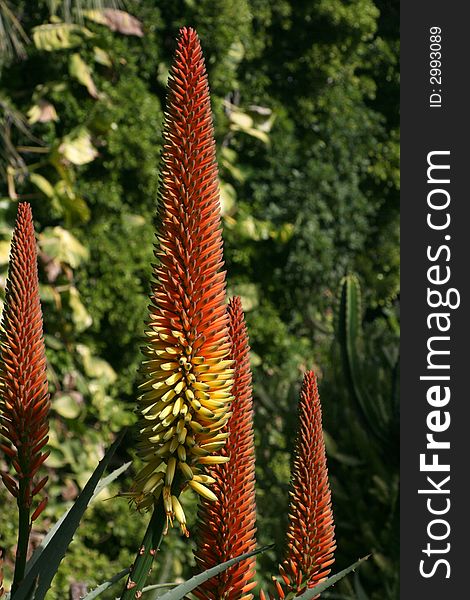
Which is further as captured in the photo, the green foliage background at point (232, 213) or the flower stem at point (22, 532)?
the green foliage background at point (232, 213)

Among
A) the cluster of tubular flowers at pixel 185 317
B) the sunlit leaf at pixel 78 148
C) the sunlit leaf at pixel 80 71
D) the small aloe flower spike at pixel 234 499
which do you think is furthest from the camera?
the sunlit leaf at pixel 80 71

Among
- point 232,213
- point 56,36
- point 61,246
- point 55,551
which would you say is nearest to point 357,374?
point 61,246

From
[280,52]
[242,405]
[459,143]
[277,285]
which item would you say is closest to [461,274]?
[459,143]

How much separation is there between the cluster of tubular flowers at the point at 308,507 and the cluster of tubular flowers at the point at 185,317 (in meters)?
0.12

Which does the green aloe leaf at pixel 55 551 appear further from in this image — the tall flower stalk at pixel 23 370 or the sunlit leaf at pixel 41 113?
the sunlit leaf at pixel 41 113

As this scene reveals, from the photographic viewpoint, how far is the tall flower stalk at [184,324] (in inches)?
Answer: 32.5

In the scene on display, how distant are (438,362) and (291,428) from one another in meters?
1.58

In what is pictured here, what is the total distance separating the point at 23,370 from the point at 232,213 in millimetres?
4629

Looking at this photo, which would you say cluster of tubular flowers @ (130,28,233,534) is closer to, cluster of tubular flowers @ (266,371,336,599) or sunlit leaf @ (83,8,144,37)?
cluster of tubular flowers @ (266,371,336,599)

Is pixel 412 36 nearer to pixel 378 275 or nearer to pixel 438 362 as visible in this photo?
pixel 438 362

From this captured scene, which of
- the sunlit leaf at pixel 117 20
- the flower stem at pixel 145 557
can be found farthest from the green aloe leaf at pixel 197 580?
the sunlit leaf at pixel 117 20

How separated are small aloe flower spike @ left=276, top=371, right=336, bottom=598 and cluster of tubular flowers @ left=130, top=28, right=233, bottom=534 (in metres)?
0.12

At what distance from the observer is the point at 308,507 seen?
38.6 inches

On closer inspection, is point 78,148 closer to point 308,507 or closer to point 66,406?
point 66,406
